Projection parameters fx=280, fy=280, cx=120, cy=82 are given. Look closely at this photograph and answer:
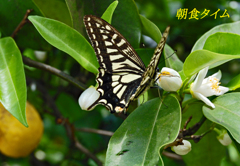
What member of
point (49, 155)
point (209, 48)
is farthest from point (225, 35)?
point (49, 155)

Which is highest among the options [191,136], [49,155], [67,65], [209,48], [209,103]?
[209,48]

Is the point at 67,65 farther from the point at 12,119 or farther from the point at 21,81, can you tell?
the point at 21,81

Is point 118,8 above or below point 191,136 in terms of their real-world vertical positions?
above

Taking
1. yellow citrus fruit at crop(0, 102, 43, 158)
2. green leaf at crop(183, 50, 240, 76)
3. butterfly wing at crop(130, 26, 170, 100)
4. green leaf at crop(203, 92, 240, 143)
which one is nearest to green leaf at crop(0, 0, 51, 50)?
yellow citrus fruit at crop(0, 102, 43, 158)

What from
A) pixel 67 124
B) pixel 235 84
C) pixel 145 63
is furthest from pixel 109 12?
pixel 67 124

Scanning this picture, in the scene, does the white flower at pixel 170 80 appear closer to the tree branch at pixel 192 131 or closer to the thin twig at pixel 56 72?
the tree branch at pixel 192 131

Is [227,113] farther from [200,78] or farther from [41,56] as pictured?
[41,56]
